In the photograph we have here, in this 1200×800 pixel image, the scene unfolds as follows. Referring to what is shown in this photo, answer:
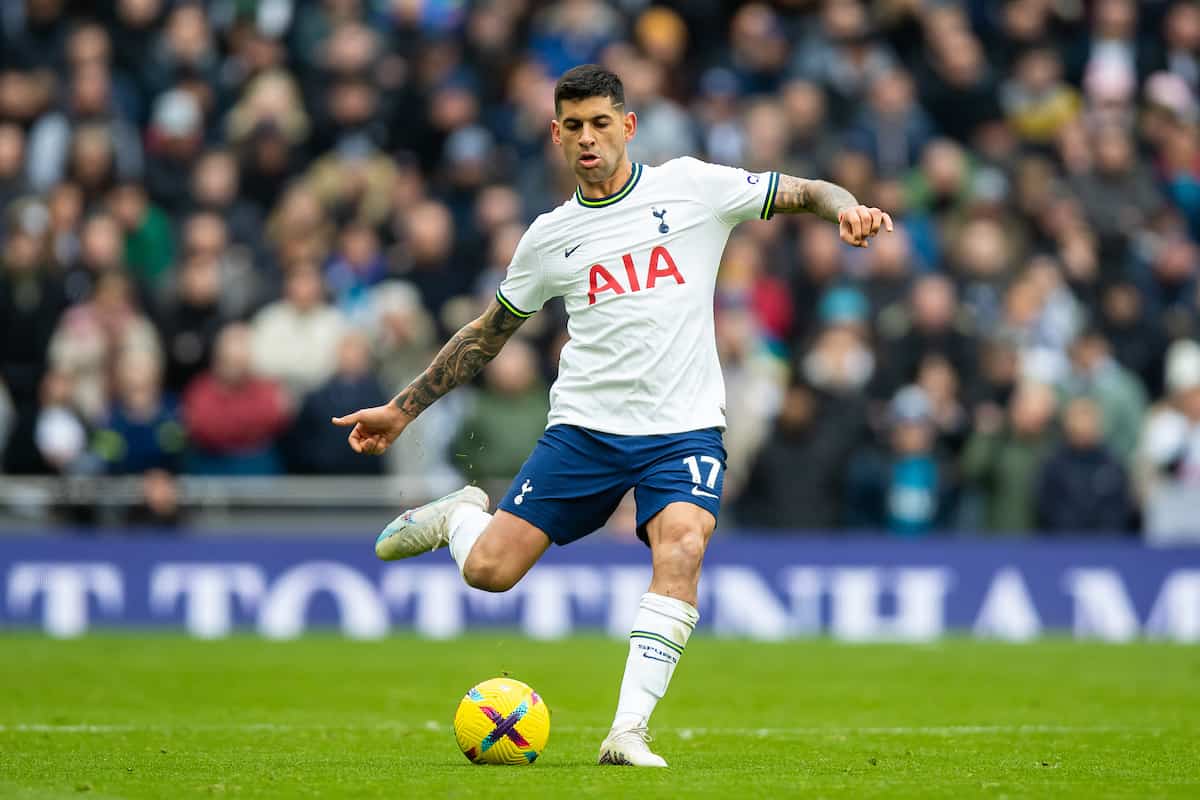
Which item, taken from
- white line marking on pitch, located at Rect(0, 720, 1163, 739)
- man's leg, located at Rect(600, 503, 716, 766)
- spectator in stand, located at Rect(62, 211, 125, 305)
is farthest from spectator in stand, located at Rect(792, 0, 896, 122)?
man's leg, located at Rect(600, 503, 716, 766)

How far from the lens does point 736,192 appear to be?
942 cm

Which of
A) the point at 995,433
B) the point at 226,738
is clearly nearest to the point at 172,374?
the point at 995,433

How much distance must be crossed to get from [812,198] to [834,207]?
290 mm

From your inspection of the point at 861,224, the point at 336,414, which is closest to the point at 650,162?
the point at 336,414

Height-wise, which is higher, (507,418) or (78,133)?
(78,133)

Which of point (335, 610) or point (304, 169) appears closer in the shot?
point (335, 610)

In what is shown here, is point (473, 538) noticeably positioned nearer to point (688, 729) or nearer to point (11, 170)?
point (688, 729)

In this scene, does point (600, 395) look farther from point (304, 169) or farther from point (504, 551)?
point (304, 169)

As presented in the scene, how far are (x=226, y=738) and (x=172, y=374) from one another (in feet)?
29.9

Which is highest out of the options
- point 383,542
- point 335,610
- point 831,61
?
point 831,61

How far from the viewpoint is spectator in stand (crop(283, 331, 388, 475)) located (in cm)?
1842

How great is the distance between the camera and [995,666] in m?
15.9

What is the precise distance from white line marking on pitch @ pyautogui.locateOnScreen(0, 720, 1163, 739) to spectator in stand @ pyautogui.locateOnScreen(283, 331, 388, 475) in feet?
22.6

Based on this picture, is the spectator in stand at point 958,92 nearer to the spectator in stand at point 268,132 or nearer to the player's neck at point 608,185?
the spectator in stand at point 268,132
